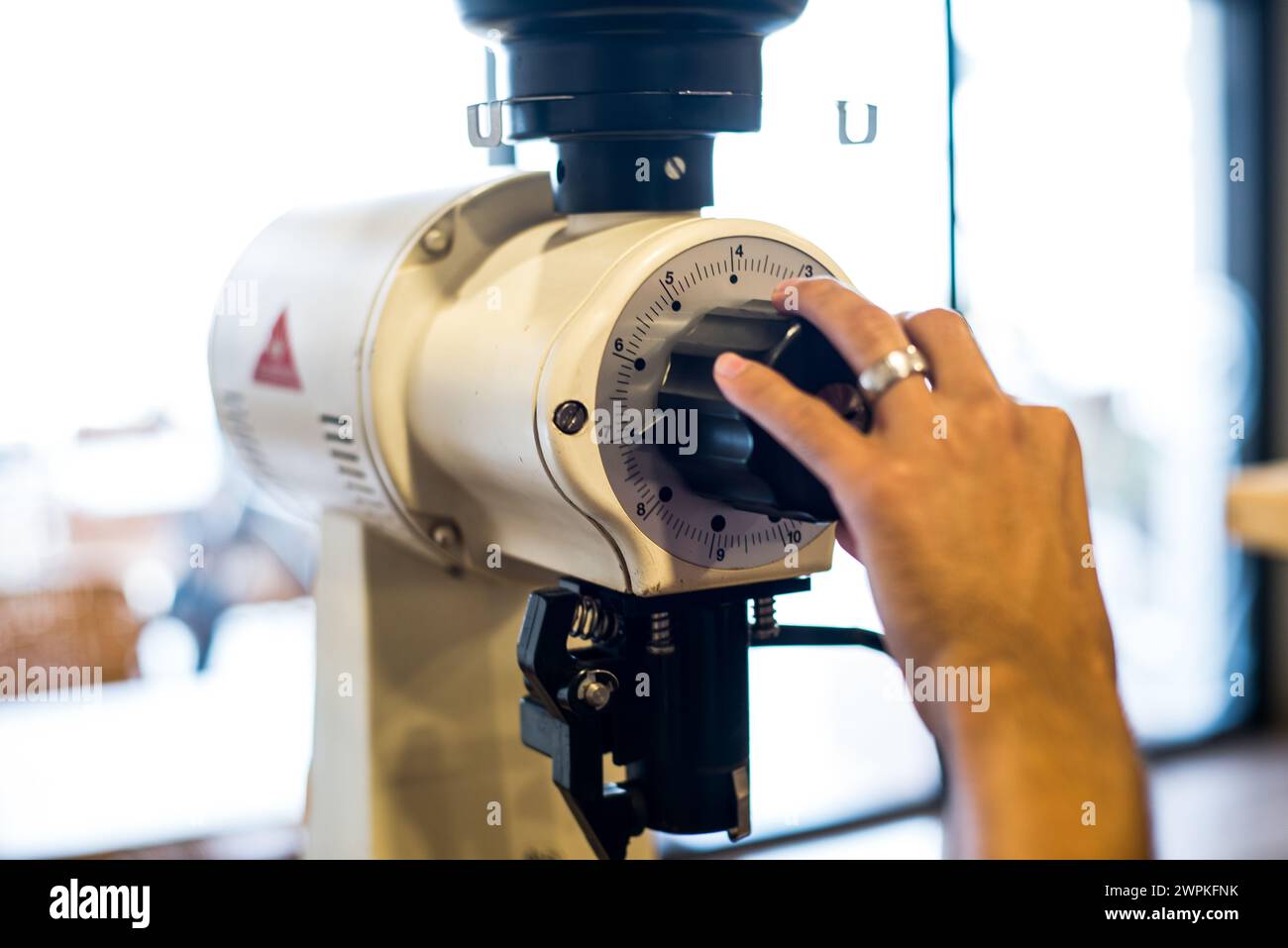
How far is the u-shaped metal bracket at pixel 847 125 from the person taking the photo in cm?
78

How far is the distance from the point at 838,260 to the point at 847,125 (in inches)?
22.5

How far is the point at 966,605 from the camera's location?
0.58m

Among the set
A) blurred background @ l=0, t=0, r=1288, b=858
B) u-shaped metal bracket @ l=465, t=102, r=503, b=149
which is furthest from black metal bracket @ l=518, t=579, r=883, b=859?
blurred background @ l=0, t=0, r=1288, b=858

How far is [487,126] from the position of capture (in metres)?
0.77

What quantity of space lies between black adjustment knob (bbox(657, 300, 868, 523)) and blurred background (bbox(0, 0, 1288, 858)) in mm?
754

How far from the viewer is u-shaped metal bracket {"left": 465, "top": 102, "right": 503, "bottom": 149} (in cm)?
76

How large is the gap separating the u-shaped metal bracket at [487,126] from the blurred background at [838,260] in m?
0.60

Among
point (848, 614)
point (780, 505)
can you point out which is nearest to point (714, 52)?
point (780, 505)

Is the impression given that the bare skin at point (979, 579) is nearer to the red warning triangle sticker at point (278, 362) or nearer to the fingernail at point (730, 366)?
the fingernail at point (730, 366)

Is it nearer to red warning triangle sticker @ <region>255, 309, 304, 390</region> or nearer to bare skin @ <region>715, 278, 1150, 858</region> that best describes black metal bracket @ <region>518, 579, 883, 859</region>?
bare skin @ <region>715, 278, 1150, 858</region>

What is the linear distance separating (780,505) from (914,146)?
158cm

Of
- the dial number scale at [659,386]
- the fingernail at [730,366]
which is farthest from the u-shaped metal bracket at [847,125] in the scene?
the fingernail at [730,366]

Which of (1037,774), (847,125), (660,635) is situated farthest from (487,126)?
(1037,774)

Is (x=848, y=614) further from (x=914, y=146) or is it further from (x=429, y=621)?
(x=429, y=621)
